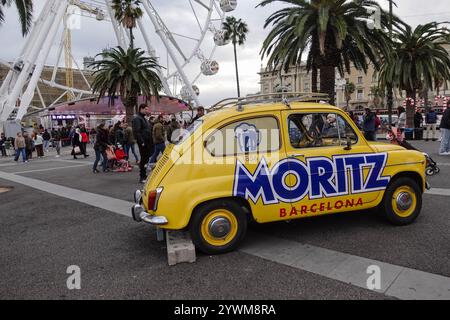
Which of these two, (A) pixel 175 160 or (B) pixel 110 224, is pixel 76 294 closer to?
(A) pixel 175 160

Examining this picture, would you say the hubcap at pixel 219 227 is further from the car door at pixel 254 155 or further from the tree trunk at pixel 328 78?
the tree trunk at pixel 328 78

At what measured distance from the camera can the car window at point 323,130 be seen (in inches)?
183

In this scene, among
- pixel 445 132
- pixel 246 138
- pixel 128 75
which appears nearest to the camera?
pixel 246 138

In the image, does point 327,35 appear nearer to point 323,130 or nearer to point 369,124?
point 369,124

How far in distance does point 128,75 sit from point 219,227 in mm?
17860

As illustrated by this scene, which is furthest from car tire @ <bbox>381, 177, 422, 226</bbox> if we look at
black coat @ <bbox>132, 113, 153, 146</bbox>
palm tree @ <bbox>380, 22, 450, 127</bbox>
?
palm tree @ <bbox>380, 22, 450, 127</bbox>

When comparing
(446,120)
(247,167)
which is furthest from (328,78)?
(247,167)

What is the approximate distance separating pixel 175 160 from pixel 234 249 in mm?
1293

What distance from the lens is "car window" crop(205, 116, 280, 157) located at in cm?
431

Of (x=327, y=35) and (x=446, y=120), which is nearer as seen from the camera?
(x=446, y=120)

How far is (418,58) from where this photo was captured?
61.7 ft

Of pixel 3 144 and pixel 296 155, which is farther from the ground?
pixel 3 144

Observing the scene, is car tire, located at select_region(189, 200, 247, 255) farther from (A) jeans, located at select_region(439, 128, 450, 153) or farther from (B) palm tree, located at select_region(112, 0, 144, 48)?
(B) palm tree, located at select_region(112, 0, 144, 48)

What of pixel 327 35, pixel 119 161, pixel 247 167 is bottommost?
pixel 119 161
